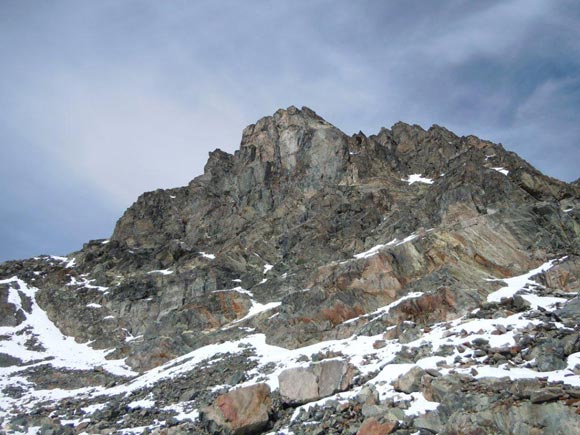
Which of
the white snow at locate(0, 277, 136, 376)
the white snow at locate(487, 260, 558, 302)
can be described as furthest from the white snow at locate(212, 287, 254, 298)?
the white snow at locate(487, 260, 558, 302)

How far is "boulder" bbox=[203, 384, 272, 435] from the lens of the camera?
68.8 feet

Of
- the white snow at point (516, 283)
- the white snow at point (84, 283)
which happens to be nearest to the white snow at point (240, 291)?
the white snow at point (84, 283)

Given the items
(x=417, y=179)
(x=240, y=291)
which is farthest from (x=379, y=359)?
(x=417, y=179)

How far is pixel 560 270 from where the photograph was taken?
3744 cm

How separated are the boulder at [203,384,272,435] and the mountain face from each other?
0.20ft

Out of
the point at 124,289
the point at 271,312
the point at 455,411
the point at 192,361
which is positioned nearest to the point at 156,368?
the point at 192,361

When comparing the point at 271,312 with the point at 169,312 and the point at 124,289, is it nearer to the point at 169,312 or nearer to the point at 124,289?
the point at 169,312

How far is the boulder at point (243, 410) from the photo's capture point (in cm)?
2098

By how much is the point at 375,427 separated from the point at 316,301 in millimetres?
29638

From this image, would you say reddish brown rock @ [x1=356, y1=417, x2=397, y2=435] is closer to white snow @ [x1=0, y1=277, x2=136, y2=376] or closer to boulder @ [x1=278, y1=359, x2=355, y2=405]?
boulder @ [x1=278, y1=359, x2=355, y2=405]

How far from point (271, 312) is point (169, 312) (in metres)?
18.6

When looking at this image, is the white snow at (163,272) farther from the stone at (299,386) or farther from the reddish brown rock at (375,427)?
the reddish brown rock at (375,427)

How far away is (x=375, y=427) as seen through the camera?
1688cm

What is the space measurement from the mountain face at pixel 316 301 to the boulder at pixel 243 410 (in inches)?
2.4
